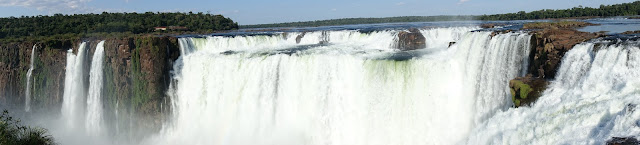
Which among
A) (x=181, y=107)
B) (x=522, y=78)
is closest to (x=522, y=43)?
(x=522, y=78)

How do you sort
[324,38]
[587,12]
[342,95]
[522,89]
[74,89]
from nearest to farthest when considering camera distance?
[522,89]
[342,95]
[74,89]
[324,38]
[587,12]

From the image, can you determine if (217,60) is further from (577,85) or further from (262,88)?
(577,85)

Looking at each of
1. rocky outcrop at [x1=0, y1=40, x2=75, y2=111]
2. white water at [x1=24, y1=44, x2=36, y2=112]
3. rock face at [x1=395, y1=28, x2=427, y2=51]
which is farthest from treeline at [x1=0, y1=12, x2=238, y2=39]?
rock face at [x1=395, y1=28, x2=427, y2=51]

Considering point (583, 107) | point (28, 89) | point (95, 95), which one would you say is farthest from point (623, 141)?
point (28, 89)

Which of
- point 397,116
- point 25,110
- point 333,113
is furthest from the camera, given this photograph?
point 25,110

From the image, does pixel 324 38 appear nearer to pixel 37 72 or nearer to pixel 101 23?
pixel 37 72

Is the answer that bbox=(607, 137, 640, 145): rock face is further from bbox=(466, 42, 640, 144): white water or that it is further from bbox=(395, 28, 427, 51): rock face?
bbox=(395, 28, 427, 51): rock face
